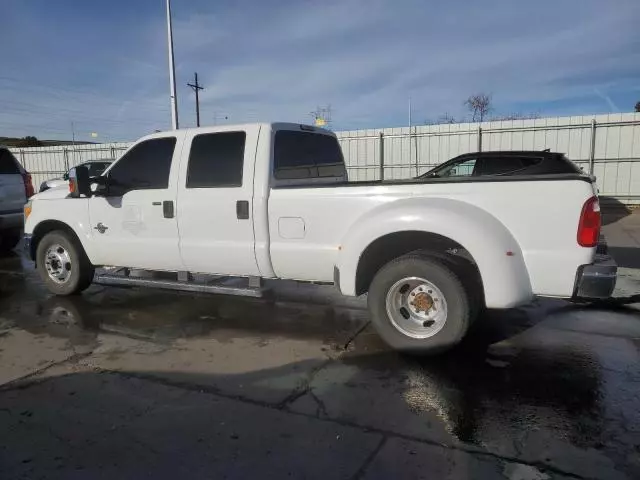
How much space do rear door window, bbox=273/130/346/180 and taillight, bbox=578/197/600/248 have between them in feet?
8.93

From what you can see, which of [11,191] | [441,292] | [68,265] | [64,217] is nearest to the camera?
[441,292]

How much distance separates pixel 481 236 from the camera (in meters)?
4.00

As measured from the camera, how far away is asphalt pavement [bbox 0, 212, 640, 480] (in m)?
2.90

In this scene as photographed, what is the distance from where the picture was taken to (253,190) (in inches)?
199

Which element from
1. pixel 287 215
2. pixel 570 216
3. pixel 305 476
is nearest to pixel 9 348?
pixel 287 215

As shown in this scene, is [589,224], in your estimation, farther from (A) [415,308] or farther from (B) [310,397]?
(B) [310,397]

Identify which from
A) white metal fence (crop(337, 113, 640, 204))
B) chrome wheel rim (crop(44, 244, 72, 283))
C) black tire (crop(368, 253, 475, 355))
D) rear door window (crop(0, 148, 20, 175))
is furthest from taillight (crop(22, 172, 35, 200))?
white metal fence (crop(337, 113, 640, 204))

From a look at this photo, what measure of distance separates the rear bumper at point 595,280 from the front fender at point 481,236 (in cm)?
36

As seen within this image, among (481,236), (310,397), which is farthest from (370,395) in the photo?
(481,236)

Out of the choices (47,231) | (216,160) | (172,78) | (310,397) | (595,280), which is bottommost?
(310,397)

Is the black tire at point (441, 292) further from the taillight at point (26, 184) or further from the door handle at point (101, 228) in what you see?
the taillight at point (26, 184)

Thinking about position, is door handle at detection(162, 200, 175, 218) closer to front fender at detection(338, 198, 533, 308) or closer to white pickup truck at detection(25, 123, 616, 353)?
white pickup truck at detection(25, 123, 616, 353)

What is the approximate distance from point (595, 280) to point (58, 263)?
592 centimetres

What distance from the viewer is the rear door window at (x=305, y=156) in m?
5.32
